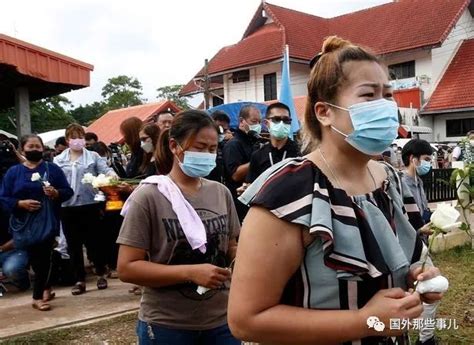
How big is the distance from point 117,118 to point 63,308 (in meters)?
21.9

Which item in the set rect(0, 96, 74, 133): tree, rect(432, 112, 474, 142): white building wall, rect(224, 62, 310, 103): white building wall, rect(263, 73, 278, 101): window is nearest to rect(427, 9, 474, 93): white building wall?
rect(432, 112, 474, 142): white building wall

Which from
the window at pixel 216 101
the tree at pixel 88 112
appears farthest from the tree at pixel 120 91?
the window at pixel 216 101

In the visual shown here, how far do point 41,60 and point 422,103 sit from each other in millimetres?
17155

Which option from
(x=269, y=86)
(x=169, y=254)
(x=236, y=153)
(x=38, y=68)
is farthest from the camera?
(x=269, y=86)

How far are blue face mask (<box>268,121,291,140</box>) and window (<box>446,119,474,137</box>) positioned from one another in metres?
17.2

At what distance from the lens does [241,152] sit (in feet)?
17.3

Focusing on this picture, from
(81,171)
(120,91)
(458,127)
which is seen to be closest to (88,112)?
(120,91)

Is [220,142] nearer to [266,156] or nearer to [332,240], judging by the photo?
[266,156]

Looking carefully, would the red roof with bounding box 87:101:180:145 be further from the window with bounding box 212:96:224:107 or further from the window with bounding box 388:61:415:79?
the window with bounding box 388:61:415:79

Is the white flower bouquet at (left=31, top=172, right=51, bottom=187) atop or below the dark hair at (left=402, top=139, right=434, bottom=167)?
below

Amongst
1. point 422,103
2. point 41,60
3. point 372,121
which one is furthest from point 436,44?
point 372,121

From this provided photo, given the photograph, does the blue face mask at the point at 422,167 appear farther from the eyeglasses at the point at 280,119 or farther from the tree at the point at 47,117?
the tree at the point at 47,117

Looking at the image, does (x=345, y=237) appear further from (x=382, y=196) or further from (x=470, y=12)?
(x=470, y=12)

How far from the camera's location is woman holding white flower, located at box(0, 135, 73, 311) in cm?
510
